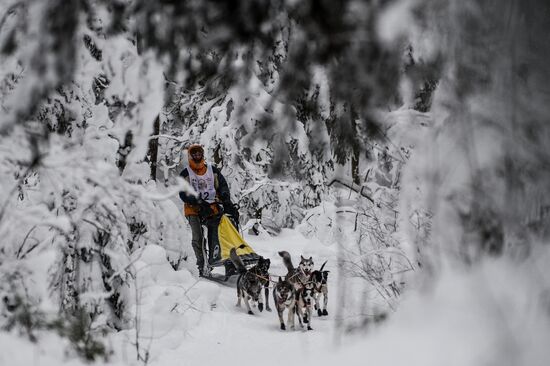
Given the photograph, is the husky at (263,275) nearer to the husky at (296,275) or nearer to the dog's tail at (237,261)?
the dog's tail at (237,261)

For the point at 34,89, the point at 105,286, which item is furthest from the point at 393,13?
the point at 105,286

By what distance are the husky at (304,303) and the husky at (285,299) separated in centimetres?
8

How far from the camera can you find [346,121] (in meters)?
2.81

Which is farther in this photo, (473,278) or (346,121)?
(473,278)

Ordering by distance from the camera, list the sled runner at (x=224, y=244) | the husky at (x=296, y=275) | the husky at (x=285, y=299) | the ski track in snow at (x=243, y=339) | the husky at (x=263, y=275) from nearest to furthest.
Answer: the ski track in snow at (x=243, y=339) < the husky at (x=285, y=299) < the husky at (x=296, y=275) < the husky at (x=263, y=275) < the sled runner at (x=224, y=244)

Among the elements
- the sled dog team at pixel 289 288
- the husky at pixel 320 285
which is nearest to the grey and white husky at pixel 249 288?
the sled dog team at pixel 289 288

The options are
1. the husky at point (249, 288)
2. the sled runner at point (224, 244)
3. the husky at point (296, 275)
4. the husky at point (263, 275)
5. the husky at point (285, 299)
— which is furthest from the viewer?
the sled runner at point (224, 244)

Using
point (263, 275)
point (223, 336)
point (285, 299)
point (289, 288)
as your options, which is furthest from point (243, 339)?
point (263, 275)

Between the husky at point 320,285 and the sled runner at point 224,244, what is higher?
the sled runner at point 224,244

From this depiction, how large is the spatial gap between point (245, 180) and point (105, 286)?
8519 millimetres

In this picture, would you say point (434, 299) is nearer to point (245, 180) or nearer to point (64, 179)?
point (64, 179)

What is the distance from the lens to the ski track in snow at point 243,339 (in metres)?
4.45

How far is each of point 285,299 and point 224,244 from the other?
1.89 meters

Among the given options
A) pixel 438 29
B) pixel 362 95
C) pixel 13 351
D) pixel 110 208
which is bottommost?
pixel 13 351
